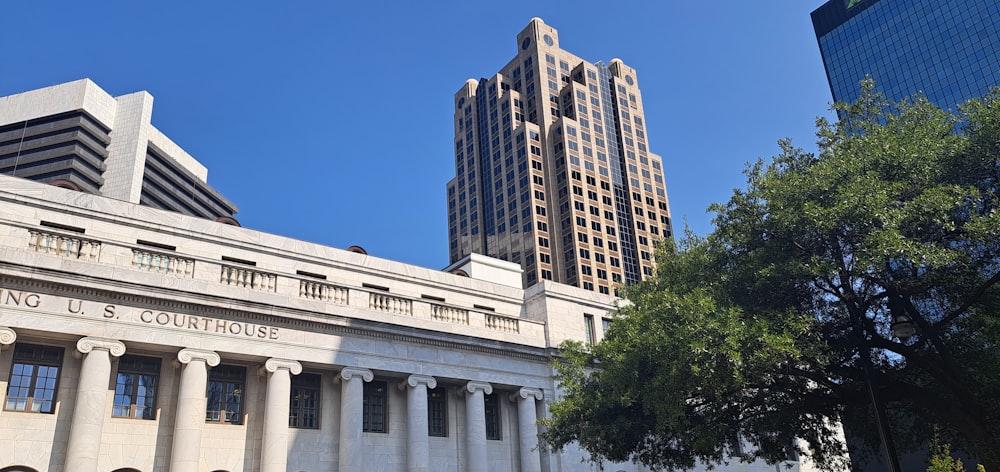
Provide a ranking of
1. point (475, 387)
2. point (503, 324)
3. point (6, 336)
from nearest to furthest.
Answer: point (6, 336) → point (475, 387) → point (503, 324)

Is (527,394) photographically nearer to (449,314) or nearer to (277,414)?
(449,314)

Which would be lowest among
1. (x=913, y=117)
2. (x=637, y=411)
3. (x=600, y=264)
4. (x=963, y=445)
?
(x=963, y=445)

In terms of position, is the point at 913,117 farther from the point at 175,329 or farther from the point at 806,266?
the point at 175,329

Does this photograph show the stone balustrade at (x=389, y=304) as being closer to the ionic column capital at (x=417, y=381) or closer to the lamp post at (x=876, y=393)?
the ionic column capital at (x=417, y=381)

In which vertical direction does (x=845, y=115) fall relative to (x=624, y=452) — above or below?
above

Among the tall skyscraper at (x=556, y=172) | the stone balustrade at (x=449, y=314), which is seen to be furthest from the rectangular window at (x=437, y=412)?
the tall skyscraper at (x=556, y=172)

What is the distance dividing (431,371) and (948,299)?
56.3ft

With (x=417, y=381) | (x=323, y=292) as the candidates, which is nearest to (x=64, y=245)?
(x=323, y=292)

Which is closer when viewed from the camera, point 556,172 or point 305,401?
point 305,401

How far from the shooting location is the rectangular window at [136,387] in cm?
2395

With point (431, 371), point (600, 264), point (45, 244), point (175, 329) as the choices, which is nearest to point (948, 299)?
point (431, 371)

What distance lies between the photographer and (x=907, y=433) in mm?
25344

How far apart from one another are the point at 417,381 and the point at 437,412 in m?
2.34

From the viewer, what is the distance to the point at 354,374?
90.3ft
